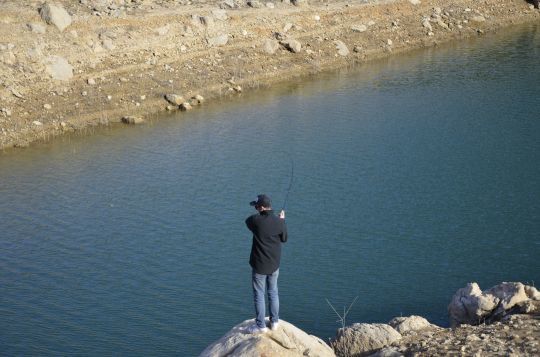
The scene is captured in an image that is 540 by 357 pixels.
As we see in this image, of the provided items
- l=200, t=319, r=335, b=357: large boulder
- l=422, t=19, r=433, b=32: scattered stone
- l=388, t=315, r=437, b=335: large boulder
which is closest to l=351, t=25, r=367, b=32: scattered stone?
l=422, t=19, r=433, b=32: scattered stone

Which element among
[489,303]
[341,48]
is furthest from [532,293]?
[341,48]

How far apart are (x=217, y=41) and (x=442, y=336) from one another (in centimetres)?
2824

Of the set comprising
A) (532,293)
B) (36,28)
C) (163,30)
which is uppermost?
(36,28)

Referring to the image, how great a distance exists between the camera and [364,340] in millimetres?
13742

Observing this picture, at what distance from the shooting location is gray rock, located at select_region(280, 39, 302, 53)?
4019 cm

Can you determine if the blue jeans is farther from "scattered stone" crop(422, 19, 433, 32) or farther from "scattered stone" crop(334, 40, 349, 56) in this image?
"scattered stone" crop(422, 19, 433, 32)

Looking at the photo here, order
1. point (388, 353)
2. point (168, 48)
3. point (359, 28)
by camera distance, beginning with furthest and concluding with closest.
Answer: point (359, 28) → point (168, 48) → point (388, 353)

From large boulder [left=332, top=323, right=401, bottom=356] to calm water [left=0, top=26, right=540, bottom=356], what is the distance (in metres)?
2.06

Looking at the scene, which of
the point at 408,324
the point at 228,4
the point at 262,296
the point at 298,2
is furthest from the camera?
the point at 298,2

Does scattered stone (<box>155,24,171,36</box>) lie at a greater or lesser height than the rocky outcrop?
greater

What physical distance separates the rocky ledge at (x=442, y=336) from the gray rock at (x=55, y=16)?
26.8 m

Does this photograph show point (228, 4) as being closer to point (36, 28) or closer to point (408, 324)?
point (36, 28)

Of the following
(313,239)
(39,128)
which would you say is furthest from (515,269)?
(39,128)

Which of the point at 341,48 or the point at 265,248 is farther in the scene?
the point at 341,48
